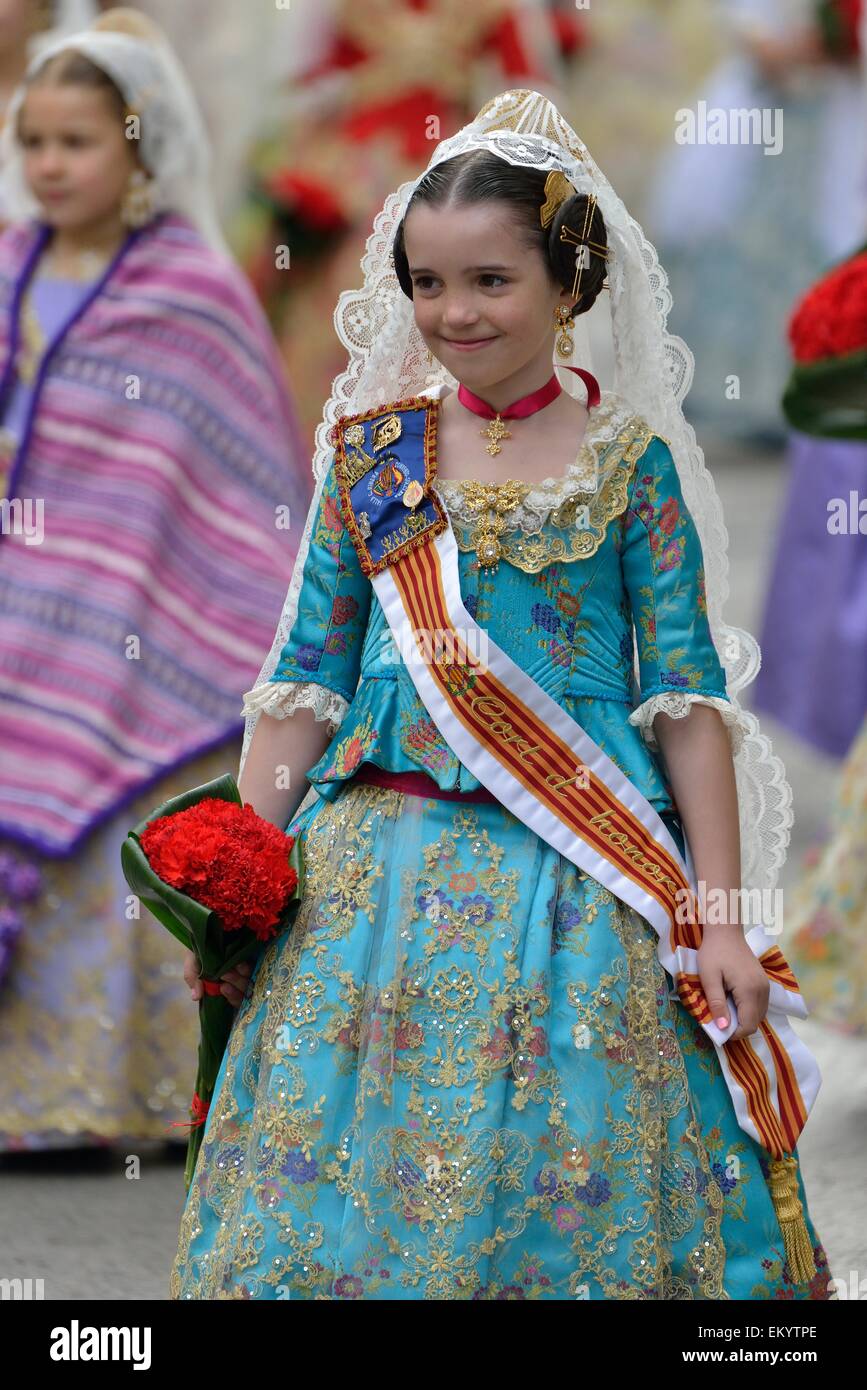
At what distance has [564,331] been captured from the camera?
2.92 m

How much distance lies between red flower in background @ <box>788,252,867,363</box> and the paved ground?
5.13ft

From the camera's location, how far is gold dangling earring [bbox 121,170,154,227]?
461cm

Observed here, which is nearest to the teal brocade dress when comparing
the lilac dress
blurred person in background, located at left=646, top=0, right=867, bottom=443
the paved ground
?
the paved ground

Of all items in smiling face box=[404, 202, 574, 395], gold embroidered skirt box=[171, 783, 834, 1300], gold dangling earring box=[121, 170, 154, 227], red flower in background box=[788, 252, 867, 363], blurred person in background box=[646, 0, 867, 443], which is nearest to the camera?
gold embroidered skirt box=[171, 783, 834, 1300]

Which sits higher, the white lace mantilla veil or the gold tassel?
the white lace mantilla veil

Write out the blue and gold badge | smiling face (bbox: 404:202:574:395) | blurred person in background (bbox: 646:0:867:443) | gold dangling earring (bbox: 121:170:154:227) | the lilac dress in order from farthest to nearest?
blurred person in background (bbox: 646:0:867:443), gold dangling earring (bbox: 121:170:154:227), the lilac dress, the blue and gold badge, smiling face (bbox: 404:202:574:395)

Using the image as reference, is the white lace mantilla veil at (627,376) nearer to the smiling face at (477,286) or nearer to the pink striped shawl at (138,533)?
the smiling face at (477,286)

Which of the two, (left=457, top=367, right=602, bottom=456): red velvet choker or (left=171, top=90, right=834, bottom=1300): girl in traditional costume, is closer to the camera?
(left=171, top=90, right=834, bottom=1300): girl in traditional costume

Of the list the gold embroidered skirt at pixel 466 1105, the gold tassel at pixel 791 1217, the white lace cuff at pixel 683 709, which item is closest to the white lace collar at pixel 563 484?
the white lace cuff at pixel 683 709

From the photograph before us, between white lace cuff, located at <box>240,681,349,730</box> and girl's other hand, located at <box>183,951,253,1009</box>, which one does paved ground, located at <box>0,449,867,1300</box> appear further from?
white lace cuff, located at <box>240,681,349,730</box>

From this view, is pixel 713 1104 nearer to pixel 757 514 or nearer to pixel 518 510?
pixel 518 510

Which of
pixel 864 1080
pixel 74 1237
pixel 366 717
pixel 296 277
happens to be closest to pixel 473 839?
pixel 366 717

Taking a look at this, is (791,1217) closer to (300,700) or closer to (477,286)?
(300,700)

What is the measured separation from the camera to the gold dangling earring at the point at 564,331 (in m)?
2.89
